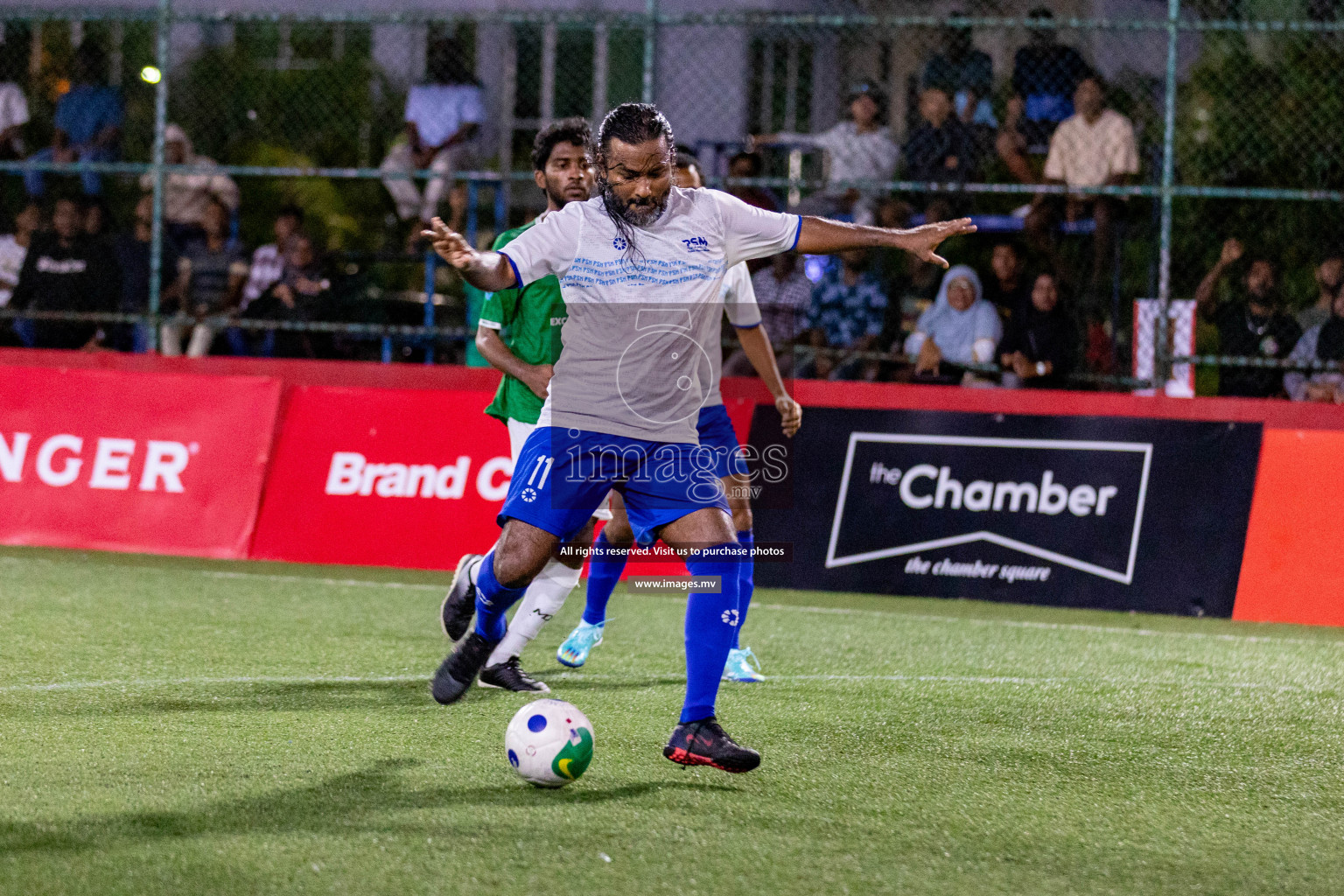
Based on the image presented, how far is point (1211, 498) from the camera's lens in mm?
9312

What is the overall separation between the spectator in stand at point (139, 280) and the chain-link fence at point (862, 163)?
22 millimetres

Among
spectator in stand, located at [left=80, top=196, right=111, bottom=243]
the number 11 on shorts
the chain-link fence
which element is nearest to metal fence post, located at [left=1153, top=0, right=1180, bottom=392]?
the chain-link fence

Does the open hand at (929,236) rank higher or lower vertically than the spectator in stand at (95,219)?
higher

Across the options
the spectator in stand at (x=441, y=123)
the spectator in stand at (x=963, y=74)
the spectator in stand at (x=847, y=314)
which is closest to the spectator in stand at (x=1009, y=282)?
the spectator in stand at (x=847, y=314)

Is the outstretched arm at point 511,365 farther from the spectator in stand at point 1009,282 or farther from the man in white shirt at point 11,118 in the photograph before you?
the man in white shirt at point 11,118

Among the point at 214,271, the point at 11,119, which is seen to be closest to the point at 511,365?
the point at 214,271

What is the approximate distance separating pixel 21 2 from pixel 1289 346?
1632 centimetres

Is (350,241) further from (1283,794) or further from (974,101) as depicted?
(1283,794)

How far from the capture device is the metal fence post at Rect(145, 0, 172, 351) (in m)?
12.0

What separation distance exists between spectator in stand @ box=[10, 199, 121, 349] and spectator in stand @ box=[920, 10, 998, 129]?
6877mm

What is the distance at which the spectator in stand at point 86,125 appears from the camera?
14.1m

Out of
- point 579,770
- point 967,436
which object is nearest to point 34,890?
point 579,770

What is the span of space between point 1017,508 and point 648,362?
16.0ft

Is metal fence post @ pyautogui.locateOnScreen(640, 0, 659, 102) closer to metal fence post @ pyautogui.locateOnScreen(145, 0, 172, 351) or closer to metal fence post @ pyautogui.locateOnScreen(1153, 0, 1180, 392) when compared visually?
metal fence post @ pyautogui.locateOnScreen(1153, 0, 1180, 392)
